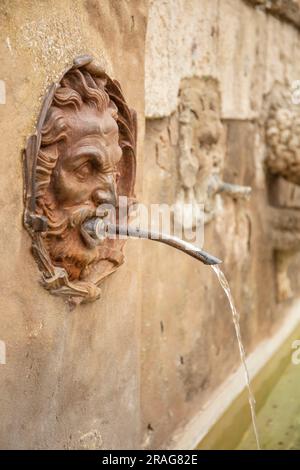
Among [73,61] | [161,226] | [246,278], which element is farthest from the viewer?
[246,278]

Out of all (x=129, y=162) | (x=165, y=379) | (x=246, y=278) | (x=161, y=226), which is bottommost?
(x=165, y=379)

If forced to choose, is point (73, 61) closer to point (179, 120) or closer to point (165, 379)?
point (179, 120)

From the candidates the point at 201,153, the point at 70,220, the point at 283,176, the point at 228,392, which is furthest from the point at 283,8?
the point at 70,220

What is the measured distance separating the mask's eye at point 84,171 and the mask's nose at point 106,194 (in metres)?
0.04

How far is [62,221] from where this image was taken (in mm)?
1232

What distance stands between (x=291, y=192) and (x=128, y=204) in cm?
191

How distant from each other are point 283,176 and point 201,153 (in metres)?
0.89

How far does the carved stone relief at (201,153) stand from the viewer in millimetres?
2021

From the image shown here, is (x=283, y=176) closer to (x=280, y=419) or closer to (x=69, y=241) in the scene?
(x=280, y=419)

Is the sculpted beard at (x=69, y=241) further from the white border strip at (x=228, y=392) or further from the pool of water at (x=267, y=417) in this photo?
the pool of water at (x=267, y=417)

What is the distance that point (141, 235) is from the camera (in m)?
1.35

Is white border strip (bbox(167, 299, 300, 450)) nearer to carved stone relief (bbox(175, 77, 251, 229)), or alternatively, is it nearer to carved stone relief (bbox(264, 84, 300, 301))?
carved stone relief (bbox(264, 84, 300, 301))

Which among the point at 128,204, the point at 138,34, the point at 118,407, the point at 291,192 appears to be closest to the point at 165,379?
the point at 118,407

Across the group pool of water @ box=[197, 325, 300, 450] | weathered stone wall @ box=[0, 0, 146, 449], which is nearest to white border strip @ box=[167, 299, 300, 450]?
pool of water @ box=[197, 325, 300, 450]
